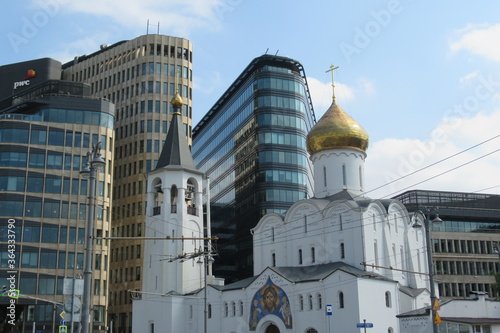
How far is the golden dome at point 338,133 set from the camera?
53.8 m

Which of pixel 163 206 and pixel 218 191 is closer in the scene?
pixel 163 206

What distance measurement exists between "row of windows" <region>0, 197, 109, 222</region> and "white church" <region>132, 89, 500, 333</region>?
11475 millimetres

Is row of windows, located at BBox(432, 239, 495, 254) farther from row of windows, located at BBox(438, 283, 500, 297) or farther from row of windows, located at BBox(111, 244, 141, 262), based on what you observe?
row of windows, located at BBox(111, 244, 141, 262)

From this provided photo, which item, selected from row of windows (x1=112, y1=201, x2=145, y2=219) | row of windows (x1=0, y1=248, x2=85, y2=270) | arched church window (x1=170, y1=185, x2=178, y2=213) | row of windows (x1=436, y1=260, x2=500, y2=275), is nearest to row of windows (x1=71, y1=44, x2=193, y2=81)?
row of windows (x1=112, y1=201, x2=145, y2=219)

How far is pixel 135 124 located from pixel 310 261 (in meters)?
35.8

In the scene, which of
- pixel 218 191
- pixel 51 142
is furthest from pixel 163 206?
pixel 218 191

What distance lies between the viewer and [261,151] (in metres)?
72.9

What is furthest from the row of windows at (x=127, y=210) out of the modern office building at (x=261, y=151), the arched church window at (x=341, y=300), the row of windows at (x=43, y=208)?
the arched church window at (x=341, y=300)

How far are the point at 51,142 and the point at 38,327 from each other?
18251 millimetres

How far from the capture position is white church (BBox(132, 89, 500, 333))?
42688 millimetres

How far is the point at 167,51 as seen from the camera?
7944 centimetres

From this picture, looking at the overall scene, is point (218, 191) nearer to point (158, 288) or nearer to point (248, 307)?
point (158, 288)

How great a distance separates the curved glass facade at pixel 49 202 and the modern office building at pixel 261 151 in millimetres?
16733

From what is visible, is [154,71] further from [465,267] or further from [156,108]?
[465,267]
